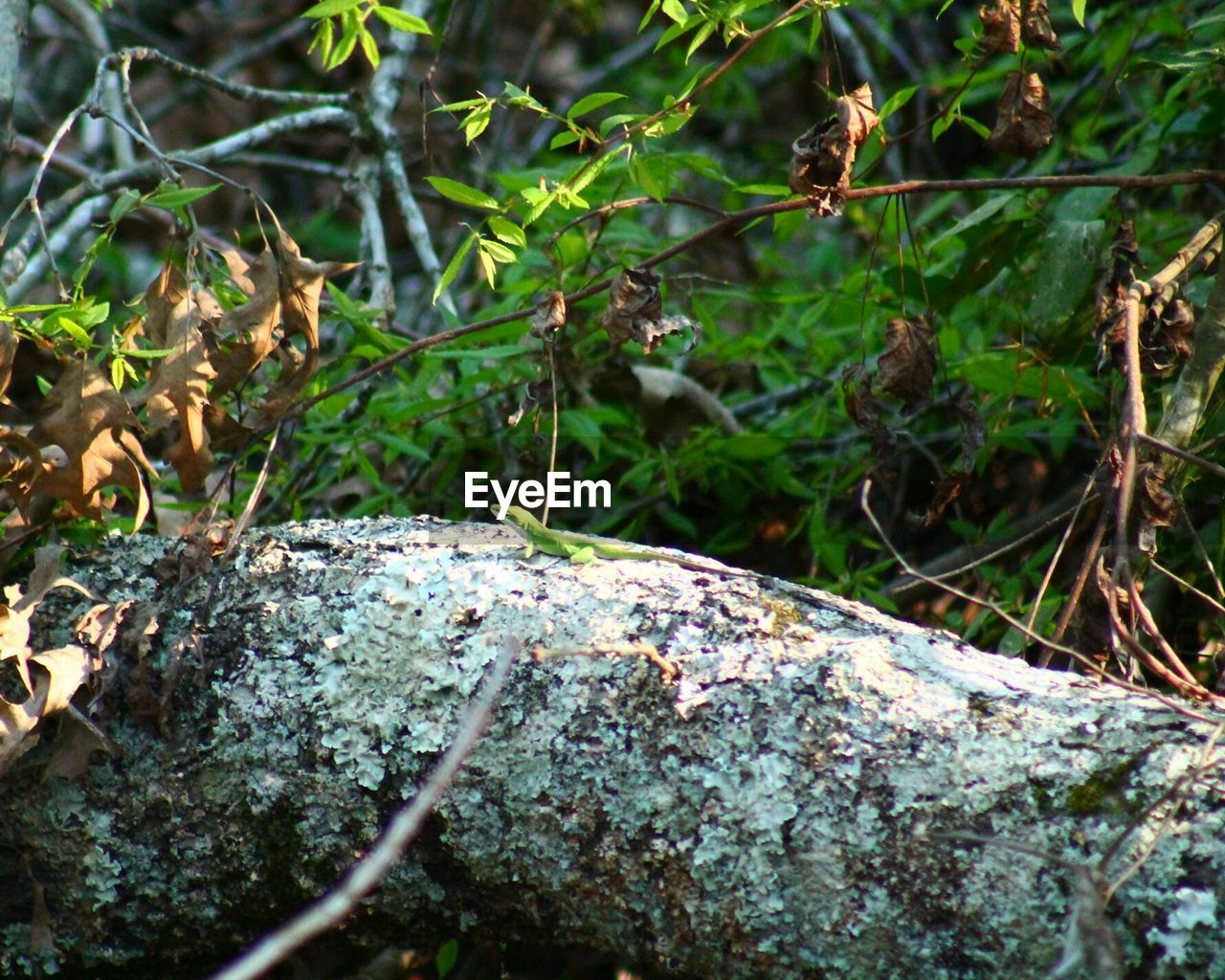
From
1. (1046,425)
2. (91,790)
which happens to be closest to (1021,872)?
(91,790)

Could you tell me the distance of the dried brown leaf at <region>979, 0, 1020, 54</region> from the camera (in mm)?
1698

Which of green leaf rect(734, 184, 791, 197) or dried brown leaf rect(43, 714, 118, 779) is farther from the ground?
green leaf rect(734, 184, 791, 197)

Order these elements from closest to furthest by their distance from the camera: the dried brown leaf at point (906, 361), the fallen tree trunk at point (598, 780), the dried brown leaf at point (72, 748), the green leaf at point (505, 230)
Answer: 1. the fallen tree trunk at point (598, 780)
2. the dried brown leaf at point (72, 748)
3. the green leaf at point (505, 230)
4. the dried brown leaf at point (906, 361)

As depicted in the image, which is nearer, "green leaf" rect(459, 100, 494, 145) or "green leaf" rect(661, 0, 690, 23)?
"green leaf" rect(661, 0, 690, 23)

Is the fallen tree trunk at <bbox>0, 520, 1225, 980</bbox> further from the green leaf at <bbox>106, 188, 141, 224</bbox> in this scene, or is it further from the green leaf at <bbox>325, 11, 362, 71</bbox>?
the green leaf at <bbox>325, 11, 362, 71</bbox>

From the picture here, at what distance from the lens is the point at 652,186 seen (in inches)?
70.2

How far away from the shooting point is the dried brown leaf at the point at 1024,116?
1.78 meters

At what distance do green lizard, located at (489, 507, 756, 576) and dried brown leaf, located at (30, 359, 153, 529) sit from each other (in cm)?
53

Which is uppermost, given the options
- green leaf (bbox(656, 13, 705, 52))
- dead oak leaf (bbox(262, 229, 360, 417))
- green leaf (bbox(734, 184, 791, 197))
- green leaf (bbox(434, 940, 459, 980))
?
green leaf (bbox(656, 13, 705, 52))

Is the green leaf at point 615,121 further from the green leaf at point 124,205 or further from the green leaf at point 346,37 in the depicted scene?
the green leaf at point 124,205

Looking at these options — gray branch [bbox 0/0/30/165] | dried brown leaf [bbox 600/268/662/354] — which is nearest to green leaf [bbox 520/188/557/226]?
dried brown leaf [bbox 600/268/662/354]

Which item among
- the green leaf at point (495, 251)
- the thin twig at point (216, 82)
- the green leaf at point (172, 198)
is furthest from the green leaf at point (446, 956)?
the thin twig at point (216, 82)

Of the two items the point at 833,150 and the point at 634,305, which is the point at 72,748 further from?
the point at 833,150

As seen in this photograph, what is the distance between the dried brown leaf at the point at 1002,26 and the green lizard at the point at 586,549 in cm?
82
